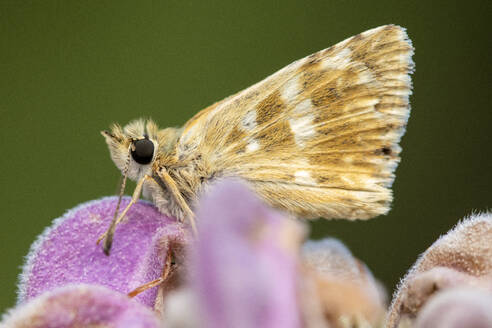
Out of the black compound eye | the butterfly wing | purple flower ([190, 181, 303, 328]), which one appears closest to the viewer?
purple flower ([190, 181, 303, 328])

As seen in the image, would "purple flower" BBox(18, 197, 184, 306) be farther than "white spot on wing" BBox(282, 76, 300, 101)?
No

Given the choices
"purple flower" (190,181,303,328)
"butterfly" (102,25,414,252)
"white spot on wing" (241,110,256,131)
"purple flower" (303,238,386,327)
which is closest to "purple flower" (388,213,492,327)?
"purple flower" (303,238,386,327)

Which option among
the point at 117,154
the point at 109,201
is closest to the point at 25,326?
the point at 109,201

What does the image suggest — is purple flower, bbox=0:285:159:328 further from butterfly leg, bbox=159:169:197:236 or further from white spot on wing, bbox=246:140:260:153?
white spot on wing, bbox=246:140:260:153

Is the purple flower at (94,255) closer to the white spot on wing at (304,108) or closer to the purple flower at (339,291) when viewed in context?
the purple flower at (339,291)

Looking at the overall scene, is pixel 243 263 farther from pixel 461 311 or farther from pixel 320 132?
pixel 320 132

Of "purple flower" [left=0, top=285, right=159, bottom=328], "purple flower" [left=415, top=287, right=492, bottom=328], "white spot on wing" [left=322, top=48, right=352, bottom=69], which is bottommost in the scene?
"white spot on wing" [left=322, top=48, right=352, bottom=69]

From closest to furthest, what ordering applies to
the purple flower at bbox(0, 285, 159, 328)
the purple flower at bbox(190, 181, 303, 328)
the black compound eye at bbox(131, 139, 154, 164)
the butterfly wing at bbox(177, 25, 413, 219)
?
the purple flower at bbox(190, 181, 303, 328) < the purple flower at bbox(0, 285, 159, 328) < the black compound eye at bbox(131, 139, 154, 164) < the butterfly wing at bbox(177, 25, 413, 219)

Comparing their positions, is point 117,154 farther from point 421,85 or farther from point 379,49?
point 421,85
